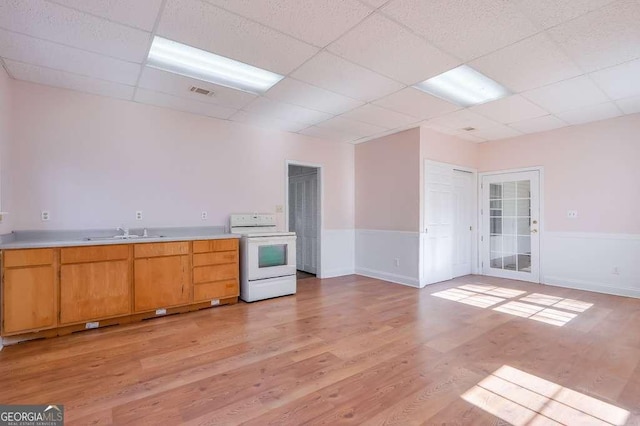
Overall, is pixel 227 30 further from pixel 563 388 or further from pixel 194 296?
pixel 563 388

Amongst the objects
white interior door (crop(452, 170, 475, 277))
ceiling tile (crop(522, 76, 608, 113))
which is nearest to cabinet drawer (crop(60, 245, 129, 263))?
ceiling tile (crop(522, 76, 608, 113))

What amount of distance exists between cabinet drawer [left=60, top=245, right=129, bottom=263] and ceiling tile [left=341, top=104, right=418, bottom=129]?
3.35 metres

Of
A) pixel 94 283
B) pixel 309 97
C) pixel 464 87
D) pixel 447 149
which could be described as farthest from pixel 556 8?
pixel 94 283

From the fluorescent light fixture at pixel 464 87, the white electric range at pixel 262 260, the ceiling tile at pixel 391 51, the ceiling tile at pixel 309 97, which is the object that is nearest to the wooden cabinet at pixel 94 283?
the white electric range at pixel 262 260

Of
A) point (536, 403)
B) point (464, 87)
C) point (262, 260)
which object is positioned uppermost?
point (464, 87)

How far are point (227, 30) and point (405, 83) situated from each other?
195 cm

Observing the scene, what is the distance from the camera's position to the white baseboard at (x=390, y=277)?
512cm

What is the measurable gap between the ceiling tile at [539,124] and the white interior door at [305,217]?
353 cm

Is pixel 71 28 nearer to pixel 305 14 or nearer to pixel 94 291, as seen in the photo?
pixel 305 14

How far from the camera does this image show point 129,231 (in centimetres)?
390

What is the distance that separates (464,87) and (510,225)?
3.23 meters

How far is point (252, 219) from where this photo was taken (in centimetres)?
488

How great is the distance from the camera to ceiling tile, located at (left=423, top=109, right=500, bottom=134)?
14.6 feet

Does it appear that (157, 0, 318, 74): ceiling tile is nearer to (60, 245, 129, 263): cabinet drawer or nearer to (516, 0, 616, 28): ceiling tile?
(516, 0, 616, 28): ceiling tile
